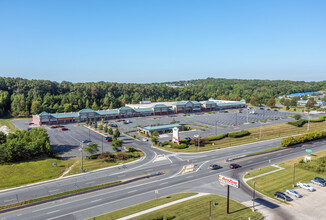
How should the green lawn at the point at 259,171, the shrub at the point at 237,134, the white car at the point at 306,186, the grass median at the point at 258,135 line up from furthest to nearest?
1. the shrub at the point at 237,134
2. the grass median at the point at 258,135
3. the green lawn at the point at 259,171
4. the white car at the point at 306,186

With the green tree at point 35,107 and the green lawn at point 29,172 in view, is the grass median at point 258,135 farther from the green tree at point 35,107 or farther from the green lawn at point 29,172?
the green tree at point 35,107

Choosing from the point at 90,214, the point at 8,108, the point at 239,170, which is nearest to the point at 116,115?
the point at 8,108

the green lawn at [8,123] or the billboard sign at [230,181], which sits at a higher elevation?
the billboard sign at [230,181]

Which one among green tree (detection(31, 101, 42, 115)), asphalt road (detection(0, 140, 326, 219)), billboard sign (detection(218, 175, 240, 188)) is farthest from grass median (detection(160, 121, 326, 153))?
green tree (detection(31, 101, 42, 115))

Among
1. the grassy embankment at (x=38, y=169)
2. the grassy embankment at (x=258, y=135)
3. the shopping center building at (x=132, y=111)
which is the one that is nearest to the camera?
the grassy embankment at (x=38, y=169)

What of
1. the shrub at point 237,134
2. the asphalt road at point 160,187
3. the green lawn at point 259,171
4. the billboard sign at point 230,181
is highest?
the billboard sign at point 230,181

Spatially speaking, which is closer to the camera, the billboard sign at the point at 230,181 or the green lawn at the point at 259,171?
the billboard sign at the point at 230,181

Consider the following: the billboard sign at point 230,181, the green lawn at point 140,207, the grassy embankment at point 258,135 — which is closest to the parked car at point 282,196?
the billboard sign at point 230,181
